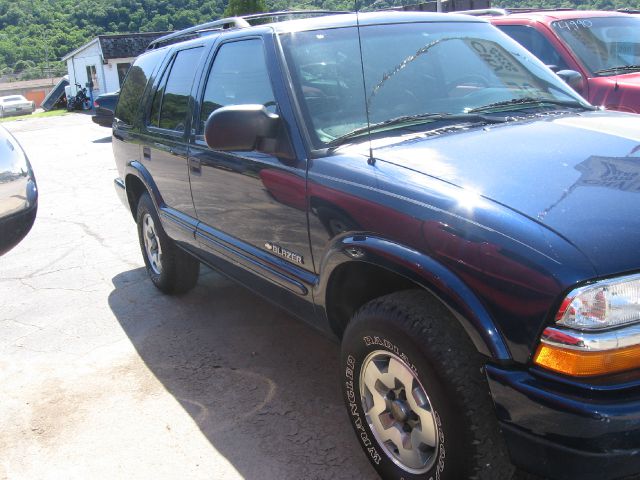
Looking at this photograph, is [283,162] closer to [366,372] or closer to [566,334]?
[366,372]

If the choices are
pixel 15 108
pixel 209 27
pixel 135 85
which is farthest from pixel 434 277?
pixel 15 108

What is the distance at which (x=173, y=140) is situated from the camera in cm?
419

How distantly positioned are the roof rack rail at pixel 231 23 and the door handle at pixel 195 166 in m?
0.82

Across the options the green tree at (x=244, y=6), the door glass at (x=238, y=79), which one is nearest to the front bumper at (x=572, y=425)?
the door glass at (x=238, y=79)

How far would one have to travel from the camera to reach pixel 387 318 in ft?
7.68

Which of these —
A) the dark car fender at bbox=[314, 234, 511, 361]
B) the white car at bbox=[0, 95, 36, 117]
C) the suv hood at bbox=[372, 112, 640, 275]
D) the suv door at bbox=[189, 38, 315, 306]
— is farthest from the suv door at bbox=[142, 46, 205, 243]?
the white car at bbox=[0, 95, 36, 117]

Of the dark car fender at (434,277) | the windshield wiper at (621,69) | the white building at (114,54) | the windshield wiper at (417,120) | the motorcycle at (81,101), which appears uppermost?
the windshield wiper at (417,120)

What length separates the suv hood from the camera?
→ 1958mm

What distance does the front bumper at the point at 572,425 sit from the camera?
183 centimetres

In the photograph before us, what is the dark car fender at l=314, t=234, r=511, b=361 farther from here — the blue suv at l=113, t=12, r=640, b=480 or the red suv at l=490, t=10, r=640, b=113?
the red suv at l=490, t=10, r=640, b=113

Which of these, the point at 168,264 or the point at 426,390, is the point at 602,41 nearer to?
→ the point at 168,264

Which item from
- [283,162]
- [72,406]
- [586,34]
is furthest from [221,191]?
[586,34]

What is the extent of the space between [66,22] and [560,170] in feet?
235

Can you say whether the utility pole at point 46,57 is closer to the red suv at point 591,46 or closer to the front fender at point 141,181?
the front fender at point 141,181
